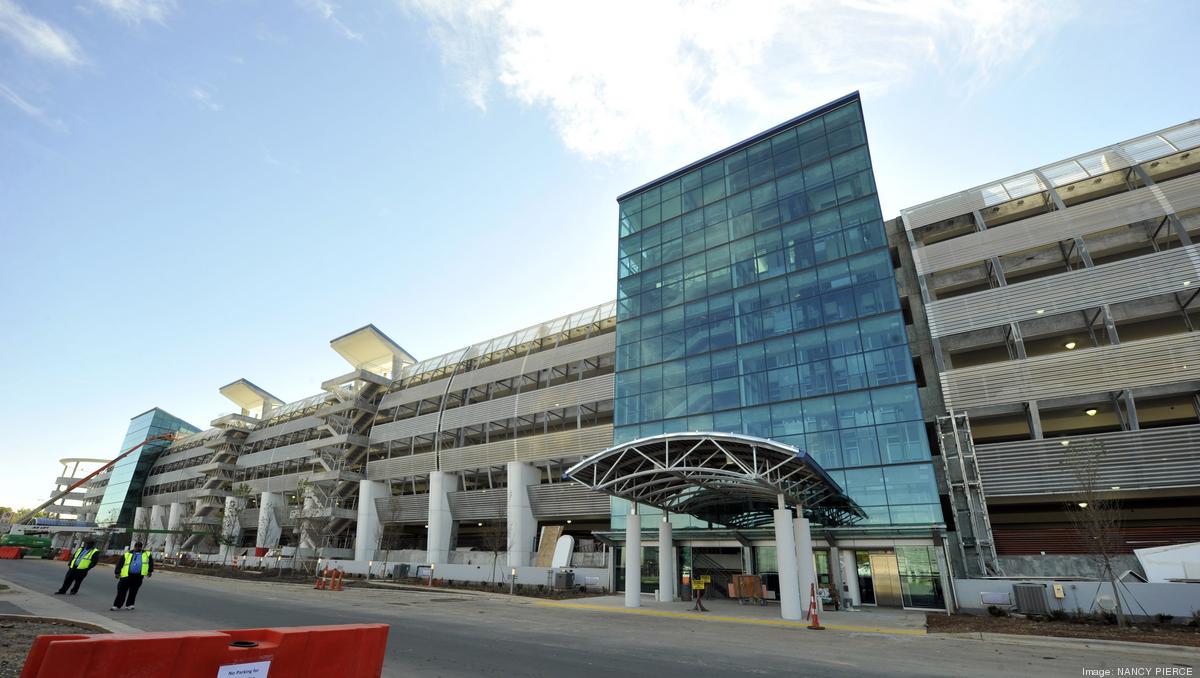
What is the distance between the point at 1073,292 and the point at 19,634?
141 ft

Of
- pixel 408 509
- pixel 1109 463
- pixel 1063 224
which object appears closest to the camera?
pixel 1109 463

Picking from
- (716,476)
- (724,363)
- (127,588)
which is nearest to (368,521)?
(724,363)

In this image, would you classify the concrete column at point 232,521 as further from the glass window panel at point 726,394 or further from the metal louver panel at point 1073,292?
the metal louver panel at point 1073,292

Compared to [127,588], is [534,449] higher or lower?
higher

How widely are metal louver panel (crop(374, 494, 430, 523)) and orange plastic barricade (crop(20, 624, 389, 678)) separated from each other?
168 ft

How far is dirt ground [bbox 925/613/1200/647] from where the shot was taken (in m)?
16.4

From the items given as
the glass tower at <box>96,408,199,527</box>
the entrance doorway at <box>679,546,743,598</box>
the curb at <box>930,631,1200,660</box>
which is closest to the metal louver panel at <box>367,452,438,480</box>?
the entrance doorway at <box>679,546,743,598</box>

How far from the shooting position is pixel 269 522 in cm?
7050

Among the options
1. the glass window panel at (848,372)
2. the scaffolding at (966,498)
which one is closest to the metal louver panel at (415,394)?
the glass window panel at (848,372)

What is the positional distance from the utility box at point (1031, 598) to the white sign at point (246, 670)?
27420 millimetres

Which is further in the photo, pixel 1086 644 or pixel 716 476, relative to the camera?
pixel 716 476

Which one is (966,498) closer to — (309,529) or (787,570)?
(787,570)

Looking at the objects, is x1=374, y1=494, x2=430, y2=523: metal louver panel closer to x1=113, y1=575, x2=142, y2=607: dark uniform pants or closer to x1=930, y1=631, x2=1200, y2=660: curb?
x1=113, y1=575, x2=142, y2=607: dark uniform pants

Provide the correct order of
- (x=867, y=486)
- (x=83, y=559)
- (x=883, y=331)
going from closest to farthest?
(x=83, y=559)
(x=867, y=486)
(x=883, y=331)
